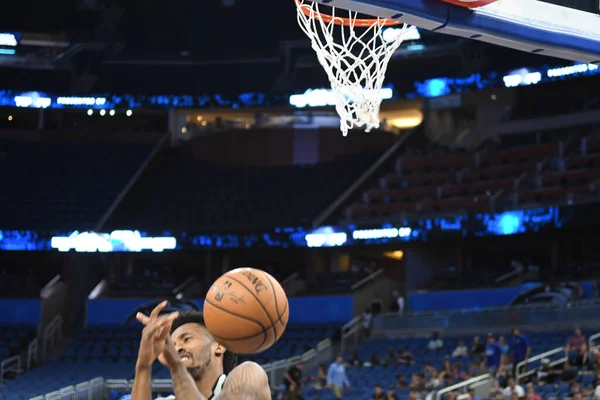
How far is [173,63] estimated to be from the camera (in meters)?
29.4

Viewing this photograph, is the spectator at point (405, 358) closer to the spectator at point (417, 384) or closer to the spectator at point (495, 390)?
the spectator at point (417, 384)

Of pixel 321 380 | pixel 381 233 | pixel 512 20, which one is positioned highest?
pixel 512 20

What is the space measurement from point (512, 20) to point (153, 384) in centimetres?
1130

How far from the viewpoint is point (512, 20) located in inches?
241

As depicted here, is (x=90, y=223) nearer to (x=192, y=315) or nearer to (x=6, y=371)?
(x=6, y=371)

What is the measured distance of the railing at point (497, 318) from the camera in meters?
18.0

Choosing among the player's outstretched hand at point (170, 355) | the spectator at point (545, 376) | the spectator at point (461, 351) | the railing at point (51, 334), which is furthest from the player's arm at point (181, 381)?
the railing at point (51, 334)

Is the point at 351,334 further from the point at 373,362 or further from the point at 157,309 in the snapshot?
the point at 157,309

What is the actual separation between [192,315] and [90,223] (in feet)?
72.1

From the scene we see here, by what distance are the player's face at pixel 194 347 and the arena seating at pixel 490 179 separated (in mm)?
19220

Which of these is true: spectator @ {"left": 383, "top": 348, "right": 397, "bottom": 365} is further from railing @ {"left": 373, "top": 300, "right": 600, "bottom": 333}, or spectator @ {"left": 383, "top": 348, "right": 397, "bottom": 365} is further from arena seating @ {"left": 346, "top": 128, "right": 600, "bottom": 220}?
arena seating @ {"left": 346, "top": 128, "right": 600, "bottom": 220}

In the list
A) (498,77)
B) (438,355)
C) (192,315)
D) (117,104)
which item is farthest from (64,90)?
(192,315)

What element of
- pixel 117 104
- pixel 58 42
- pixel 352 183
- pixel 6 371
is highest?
pixel 58 42

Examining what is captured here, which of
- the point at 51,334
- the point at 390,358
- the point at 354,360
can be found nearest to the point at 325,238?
the point at 354,360
